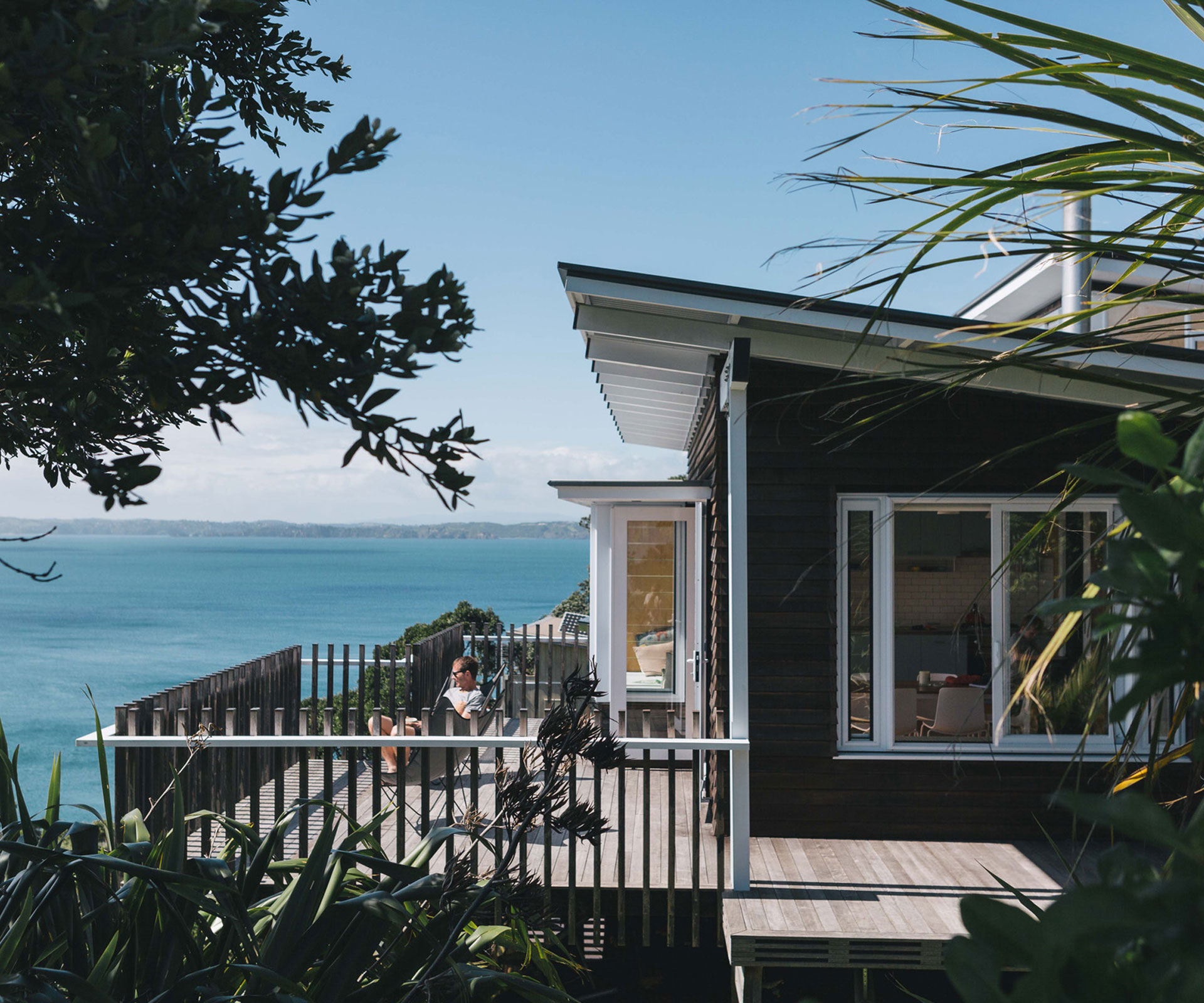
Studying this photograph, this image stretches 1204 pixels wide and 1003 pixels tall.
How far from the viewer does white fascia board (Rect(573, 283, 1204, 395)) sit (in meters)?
4.93

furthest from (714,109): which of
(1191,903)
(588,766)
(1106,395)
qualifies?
(1191,903)

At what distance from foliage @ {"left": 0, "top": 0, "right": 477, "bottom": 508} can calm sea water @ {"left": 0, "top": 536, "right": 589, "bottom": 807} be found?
28.1 metres

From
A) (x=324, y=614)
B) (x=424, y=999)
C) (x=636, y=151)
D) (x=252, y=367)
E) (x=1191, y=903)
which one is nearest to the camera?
(x=1191, y=903)

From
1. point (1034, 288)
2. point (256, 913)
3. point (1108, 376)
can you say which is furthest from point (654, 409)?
point (1108, 376)

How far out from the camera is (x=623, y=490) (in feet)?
25.0

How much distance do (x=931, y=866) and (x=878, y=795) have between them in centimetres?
69

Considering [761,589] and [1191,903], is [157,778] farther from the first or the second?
[1191,903]

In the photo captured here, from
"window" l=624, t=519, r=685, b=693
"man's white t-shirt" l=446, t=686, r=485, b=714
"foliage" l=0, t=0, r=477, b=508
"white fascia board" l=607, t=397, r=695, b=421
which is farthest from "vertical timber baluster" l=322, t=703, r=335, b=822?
"white fascia board" l=607, t=397, r=695, b=421

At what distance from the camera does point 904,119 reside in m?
1.59

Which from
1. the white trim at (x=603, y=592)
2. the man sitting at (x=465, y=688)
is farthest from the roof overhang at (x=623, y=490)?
the man sitting at (x=465, y=688)

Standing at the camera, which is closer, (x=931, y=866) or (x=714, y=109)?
(x=931, y=866)

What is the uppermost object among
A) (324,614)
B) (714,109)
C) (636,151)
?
(636,151)

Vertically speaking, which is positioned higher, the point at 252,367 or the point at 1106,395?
the point at 1106,395

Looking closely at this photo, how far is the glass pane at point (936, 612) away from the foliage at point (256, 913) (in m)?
5.40
